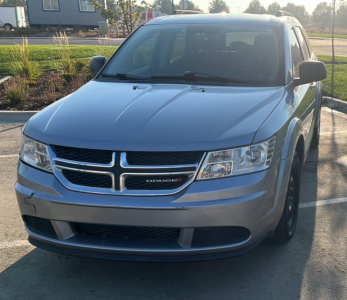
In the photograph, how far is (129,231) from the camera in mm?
3217

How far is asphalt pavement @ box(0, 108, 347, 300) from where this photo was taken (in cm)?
336

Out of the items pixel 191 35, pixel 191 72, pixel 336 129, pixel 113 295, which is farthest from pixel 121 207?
pixel 336 129

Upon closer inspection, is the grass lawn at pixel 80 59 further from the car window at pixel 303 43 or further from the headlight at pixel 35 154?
the headlight at pixel 35 154

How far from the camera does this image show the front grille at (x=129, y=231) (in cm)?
318

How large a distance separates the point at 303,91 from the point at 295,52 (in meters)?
0.55

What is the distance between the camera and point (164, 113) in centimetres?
355

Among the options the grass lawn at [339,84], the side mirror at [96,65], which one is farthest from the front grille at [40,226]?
the grass lawn at [339,84]

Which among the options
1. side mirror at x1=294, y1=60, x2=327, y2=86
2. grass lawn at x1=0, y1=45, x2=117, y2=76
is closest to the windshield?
side mirror at x1=294, y1=60, x2=327, y2=86

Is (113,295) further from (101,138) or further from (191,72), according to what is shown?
(191,72)

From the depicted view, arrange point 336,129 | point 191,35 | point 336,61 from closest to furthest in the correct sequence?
point 191,35
point 336,129
point 336,61

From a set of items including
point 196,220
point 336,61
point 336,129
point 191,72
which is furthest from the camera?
point 336,61

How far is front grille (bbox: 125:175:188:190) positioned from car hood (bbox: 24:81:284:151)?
18 centimetres

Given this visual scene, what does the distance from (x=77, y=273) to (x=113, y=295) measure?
43 centimetres

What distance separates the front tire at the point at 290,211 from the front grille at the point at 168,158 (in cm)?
98
